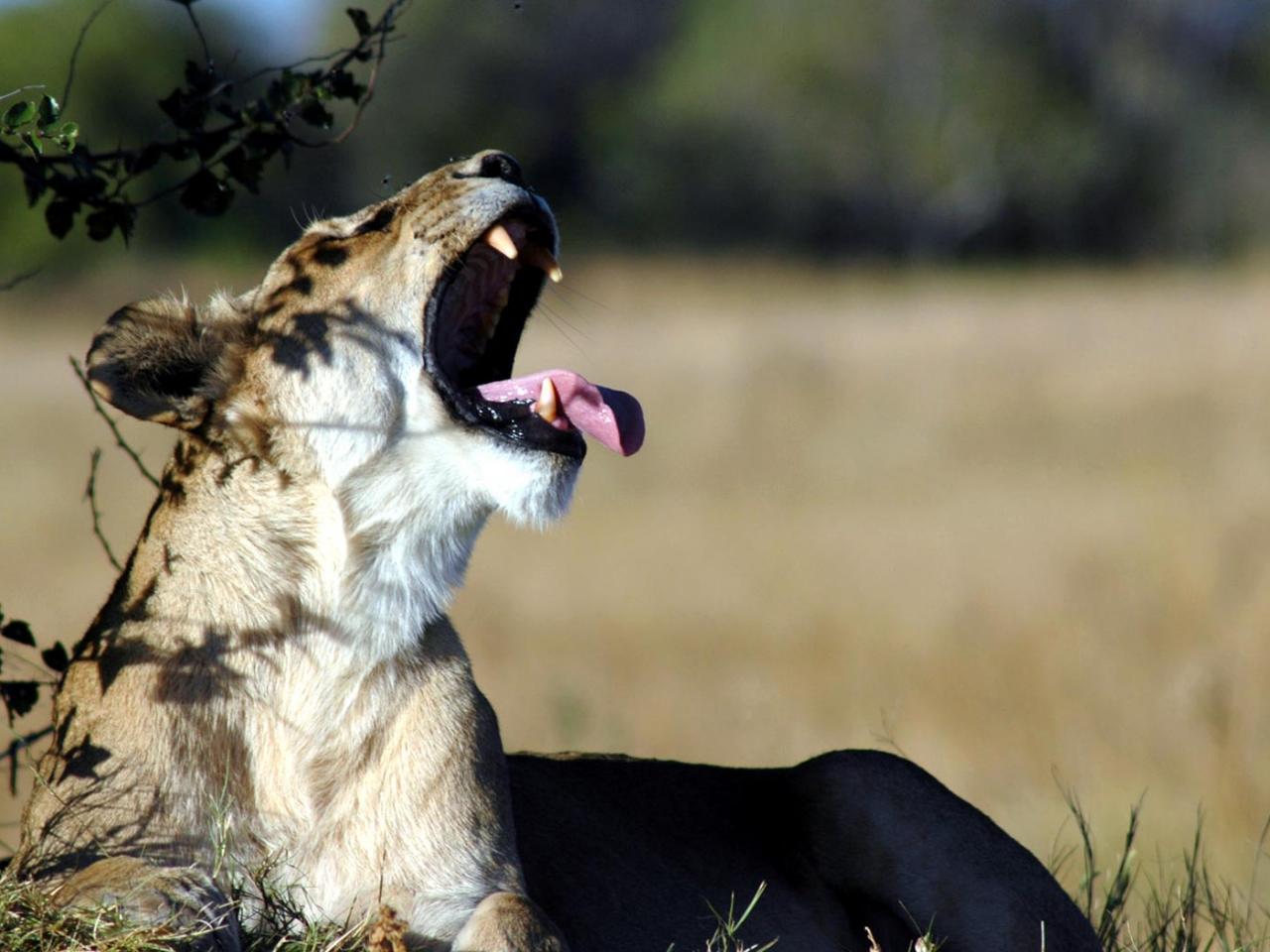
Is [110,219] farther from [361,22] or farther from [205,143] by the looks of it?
[361,22]

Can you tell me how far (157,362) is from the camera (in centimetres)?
443

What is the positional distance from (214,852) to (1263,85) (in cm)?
5085

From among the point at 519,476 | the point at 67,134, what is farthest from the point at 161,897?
the point at 67,134

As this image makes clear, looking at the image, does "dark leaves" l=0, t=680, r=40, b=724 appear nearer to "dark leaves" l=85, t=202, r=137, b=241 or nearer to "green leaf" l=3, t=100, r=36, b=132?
"dark leaves" l=85, t=202, r=137, b=241

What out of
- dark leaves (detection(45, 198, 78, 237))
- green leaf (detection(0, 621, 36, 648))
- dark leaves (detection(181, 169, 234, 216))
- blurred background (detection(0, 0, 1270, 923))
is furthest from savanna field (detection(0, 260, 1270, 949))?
dark leaves (detection(45, 198, 78, 237))

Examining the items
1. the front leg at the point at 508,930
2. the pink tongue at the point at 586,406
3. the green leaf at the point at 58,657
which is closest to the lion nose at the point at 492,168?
the pink tongue at the point at 586,406

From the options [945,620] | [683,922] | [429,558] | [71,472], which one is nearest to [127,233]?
[429,558]

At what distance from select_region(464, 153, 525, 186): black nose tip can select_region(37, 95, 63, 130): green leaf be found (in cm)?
102

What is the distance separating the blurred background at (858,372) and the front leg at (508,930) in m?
1.52

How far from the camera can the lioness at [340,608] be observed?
13.4 feet

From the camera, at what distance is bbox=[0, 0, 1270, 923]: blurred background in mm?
11305

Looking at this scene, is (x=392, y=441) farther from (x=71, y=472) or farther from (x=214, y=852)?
(x=71, y=472)

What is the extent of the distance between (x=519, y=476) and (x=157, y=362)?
2.85 feet

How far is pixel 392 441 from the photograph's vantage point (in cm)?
439
